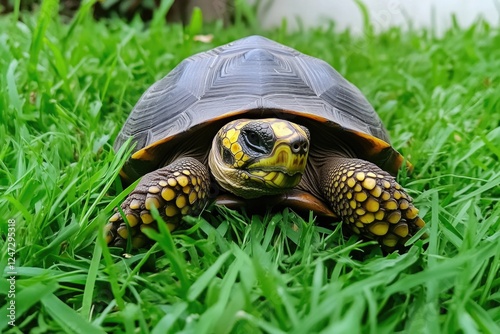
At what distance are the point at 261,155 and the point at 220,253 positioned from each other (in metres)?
0.27

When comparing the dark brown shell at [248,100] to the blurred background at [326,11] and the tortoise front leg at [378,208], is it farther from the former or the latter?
the blurred background at [326,11]

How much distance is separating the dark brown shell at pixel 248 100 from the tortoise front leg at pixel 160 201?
0.17 meters

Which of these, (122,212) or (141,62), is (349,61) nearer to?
(141,62)

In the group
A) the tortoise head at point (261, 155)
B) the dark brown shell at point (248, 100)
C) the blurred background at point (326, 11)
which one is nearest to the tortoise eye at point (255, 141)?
the tortoise head at point (261, 155)

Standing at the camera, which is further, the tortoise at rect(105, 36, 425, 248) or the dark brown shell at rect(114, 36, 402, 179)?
the dark brown shell at rect(114, 36, 402, 179)

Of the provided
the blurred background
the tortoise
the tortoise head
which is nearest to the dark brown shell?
the tortoise

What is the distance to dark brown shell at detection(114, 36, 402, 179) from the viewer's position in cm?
150

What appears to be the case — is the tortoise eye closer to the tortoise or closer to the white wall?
the tortoise

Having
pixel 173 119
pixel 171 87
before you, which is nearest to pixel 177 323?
pixel 173 119

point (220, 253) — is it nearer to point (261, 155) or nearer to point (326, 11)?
point (261, 155)

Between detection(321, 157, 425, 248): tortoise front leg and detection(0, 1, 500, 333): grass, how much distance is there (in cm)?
5

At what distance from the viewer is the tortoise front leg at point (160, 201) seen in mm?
1299

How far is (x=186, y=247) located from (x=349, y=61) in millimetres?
2468

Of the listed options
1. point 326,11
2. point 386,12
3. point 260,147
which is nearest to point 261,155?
point 260,147
